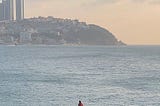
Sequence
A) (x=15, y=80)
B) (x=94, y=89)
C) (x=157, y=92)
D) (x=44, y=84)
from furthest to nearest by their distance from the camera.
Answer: (x=15, y=80), (x=44, y=84), (x=94, y=89), (x=157, y=92)

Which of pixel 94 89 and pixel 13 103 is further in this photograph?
pixel 94 89

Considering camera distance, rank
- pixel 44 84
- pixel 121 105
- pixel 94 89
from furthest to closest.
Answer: pixel 44 84 < pixel 94 89 < pixel 121 105

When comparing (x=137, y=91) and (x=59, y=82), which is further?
(x=59, y=82)

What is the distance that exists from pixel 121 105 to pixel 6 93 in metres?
13.3

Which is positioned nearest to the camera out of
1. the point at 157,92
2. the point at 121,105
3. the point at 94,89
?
the point at 121,105

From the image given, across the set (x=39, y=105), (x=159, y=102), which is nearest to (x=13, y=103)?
(x=39, y=105)

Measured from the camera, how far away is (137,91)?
53.0 metres

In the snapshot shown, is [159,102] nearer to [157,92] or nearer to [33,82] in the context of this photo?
[157,92]

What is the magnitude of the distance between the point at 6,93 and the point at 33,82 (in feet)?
38.8

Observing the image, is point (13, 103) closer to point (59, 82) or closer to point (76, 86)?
point (76, 86)

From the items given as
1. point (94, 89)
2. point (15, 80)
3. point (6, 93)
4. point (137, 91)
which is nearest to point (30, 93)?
point (6, 93)

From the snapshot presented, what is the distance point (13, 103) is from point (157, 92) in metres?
14.6

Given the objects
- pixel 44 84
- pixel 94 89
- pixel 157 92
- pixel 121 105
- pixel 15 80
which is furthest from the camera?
pixel 15 80

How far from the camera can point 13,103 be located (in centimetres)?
4462
